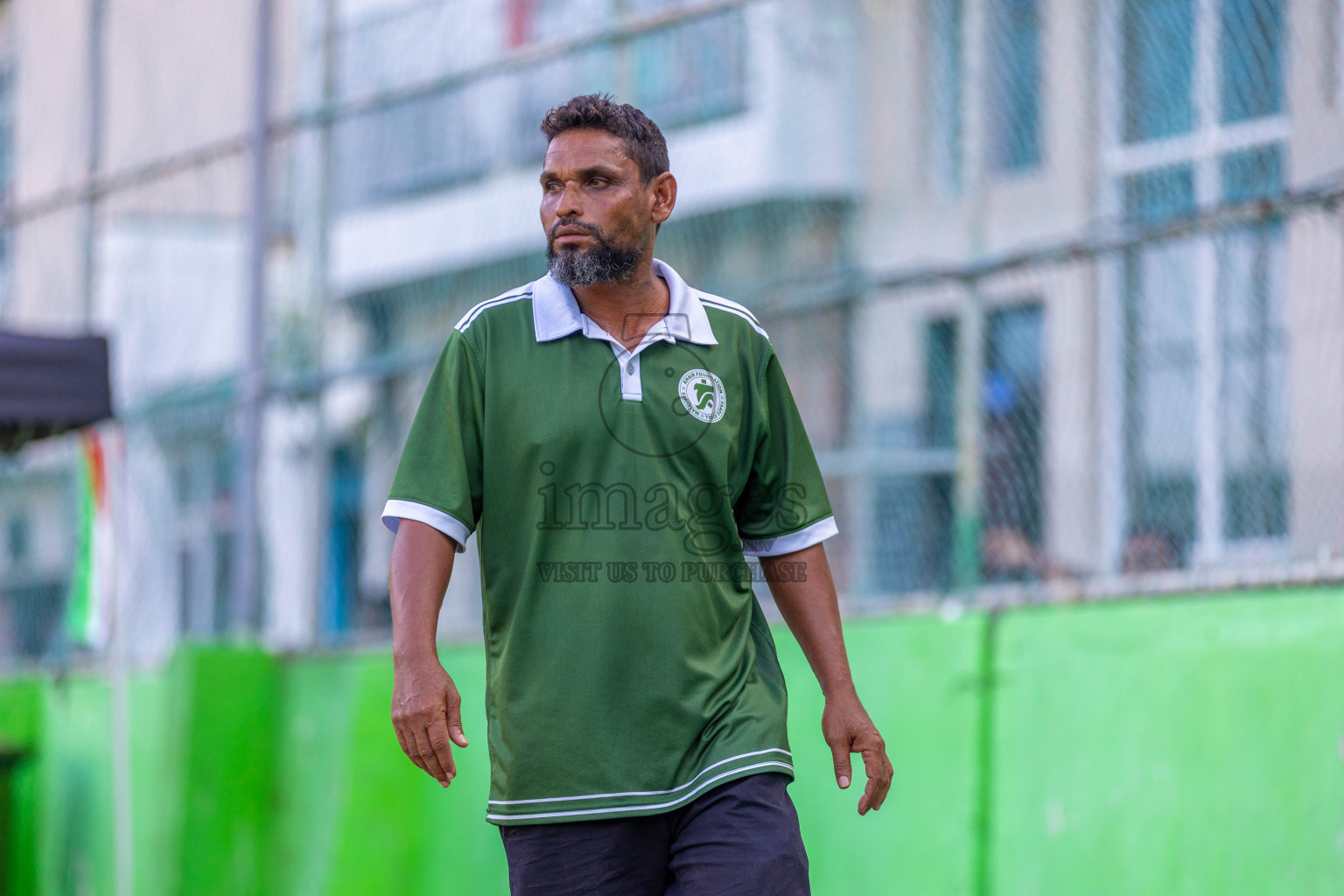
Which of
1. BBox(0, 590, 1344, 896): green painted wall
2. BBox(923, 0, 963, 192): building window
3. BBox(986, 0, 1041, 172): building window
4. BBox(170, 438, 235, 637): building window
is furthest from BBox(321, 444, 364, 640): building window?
BBox(986, 0, 1041, 172): building window

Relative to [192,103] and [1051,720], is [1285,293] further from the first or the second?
[192,103]

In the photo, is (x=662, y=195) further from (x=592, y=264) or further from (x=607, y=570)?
(x=607, y=570)

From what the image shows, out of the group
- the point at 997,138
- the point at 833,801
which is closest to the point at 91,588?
the point at 833,801

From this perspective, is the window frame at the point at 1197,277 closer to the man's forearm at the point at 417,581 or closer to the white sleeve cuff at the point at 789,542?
the white sleeve cuff at the point at 789,542

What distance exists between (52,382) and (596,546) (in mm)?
4407

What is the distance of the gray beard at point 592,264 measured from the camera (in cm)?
363

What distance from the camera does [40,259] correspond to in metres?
10.2

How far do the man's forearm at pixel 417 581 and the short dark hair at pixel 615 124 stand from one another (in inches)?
34.3

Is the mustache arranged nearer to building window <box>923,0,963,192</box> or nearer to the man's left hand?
the man's left hand

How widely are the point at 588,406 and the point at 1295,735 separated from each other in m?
2.26

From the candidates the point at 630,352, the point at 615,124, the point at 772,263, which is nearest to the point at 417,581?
the point at 630,352

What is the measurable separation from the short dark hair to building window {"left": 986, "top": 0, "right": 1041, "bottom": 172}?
→ 3.05 metres

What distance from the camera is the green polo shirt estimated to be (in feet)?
11.4

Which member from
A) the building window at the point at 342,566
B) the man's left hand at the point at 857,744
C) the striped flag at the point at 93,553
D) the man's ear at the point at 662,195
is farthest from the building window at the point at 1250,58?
the striped flag at the point at 93,553
